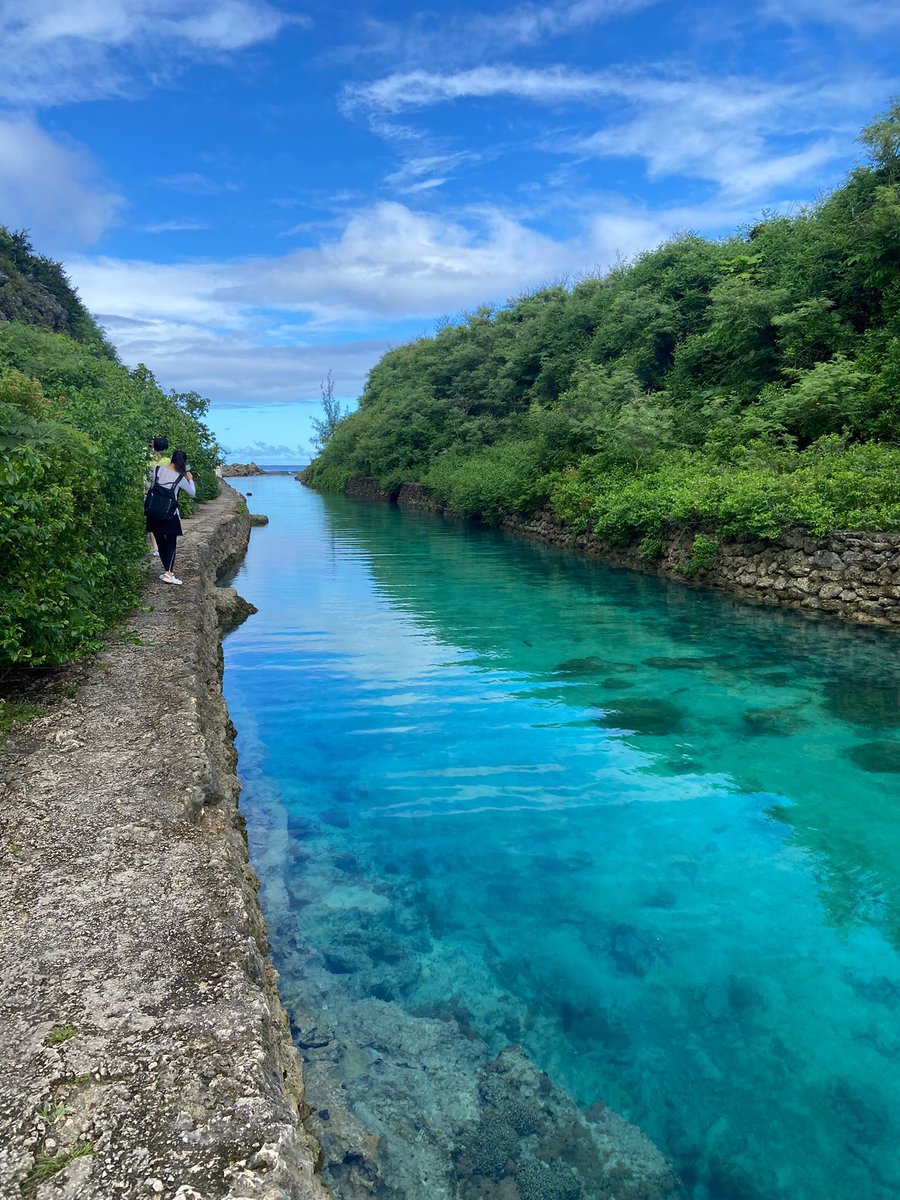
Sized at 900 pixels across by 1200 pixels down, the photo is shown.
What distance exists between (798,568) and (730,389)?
10.3 m

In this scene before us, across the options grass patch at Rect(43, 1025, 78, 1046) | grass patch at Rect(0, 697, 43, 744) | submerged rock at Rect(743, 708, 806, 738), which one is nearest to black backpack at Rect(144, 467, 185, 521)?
grass patch at Rect(0, 697, 43, 744)

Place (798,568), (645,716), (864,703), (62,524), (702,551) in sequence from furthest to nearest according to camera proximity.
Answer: (702,551), (798,568), (864,703), (645,716), (62,524)

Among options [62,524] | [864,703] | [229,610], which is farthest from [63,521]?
[864,703]

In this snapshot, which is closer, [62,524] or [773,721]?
[62,524]

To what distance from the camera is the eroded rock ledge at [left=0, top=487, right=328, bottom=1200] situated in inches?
86.3

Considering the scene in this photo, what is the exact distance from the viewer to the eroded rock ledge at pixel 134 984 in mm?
2191

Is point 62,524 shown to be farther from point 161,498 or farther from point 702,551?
point 702,551

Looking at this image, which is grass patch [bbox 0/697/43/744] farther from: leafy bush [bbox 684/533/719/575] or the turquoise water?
leafy bush [bbox 684/533/719/575]

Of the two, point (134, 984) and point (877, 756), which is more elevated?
point (134, 984)

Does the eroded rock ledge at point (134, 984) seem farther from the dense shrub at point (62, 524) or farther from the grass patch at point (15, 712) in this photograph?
the dense shrub at point (62, 524)

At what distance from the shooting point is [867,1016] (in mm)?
4094

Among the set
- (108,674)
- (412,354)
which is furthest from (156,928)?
(412,354)

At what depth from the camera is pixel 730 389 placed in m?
21.9

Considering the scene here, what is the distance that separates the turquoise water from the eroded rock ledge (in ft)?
2.19
